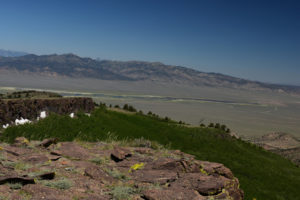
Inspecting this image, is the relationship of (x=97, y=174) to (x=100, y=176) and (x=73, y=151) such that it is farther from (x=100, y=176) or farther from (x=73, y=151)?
(x=73, y=151)

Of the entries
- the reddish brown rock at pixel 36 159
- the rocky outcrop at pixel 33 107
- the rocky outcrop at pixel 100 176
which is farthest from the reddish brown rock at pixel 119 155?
the rocky outcrop at pixel 33 107

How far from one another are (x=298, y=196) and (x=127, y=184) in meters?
12.6

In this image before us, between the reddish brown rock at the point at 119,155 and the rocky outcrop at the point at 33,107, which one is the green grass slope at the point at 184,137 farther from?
the reddish brown rock at the point at 119,155

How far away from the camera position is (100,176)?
7395 millimetres

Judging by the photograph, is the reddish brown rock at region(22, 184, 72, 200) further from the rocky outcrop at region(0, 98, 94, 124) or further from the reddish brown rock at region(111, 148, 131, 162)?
the rocky outcrop at region(0, 98, 94, 124)

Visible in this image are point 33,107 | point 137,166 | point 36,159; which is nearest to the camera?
point 36,159

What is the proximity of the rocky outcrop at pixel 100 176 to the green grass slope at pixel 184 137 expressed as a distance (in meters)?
4.34

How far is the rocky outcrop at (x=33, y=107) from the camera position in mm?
13305

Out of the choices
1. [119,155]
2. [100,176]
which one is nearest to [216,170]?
[119,155]

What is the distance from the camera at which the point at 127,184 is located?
24.0ft

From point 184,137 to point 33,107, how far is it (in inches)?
513

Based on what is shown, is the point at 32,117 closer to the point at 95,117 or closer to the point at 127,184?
the point at 95,117

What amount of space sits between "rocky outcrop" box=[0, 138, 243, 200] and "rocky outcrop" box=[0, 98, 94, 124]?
3.56 m

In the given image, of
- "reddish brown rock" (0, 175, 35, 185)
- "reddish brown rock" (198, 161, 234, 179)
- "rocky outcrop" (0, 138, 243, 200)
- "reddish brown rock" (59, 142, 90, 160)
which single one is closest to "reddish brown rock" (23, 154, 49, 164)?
"rocky outcrop" (0, 138, 243, 200)
